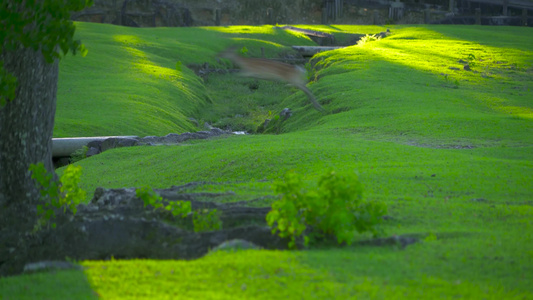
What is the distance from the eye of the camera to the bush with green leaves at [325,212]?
557 cm

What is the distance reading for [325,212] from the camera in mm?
5770

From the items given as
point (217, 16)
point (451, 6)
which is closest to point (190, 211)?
point (217, 16)

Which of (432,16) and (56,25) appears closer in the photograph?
(56,25)

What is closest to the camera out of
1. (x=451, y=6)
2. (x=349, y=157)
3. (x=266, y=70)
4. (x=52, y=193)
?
(x=52, y=193)

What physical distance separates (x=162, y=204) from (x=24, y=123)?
5.19ft

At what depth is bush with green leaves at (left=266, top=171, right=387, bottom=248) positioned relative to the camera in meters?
5.57

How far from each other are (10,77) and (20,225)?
1.67 metres

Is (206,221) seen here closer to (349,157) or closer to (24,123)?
(24,123)

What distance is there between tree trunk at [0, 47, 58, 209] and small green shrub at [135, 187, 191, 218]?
108cm

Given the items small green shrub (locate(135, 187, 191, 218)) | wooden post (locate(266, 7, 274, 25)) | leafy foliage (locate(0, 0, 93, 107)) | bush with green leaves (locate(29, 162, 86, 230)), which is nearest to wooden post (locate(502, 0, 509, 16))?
wooden post (locate(266, 7, 274, 25))

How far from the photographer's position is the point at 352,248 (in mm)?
5684

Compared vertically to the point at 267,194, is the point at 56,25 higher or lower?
higher

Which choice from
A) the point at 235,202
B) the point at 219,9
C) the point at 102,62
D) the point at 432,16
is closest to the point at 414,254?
the point at 235,202

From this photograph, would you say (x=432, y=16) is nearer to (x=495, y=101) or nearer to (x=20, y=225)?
(x=495, y=101)
